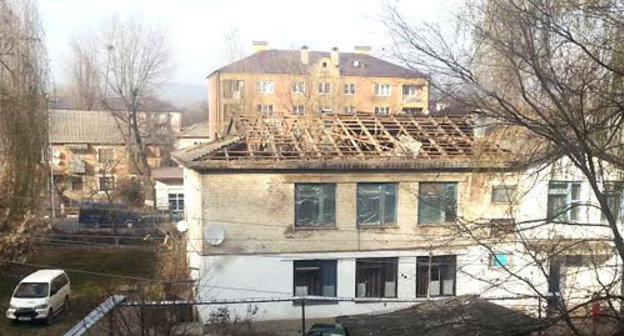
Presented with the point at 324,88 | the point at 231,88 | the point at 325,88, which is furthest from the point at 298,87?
the point at 231,88

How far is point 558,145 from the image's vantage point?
5.40 meters

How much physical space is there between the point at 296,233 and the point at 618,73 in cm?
1396

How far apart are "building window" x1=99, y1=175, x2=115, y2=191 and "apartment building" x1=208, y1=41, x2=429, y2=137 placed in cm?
1063

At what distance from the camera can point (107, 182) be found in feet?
151

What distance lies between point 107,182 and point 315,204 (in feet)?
109

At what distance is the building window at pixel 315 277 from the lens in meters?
18.3

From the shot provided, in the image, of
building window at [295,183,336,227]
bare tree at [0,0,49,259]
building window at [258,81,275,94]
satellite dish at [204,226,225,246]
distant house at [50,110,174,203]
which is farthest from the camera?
building window at [258,81,275,94]

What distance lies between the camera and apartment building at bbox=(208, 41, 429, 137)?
4841 centimetres

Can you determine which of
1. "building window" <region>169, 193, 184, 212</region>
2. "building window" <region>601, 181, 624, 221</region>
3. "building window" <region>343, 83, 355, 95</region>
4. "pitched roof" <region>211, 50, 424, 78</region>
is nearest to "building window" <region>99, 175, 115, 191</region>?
"building window" <region>169, 193, 184, 212</region>

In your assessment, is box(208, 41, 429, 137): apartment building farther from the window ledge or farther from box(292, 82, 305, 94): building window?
the window ledge

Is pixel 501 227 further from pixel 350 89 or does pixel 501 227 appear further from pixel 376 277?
pixel 350 89

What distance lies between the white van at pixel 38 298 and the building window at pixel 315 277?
29.1ft

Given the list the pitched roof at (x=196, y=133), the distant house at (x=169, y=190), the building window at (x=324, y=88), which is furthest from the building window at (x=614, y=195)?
the pitched roof at (x=196, y=133)

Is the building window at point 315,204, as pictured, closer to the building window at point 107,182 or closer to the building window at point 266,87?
the building window at point 107,182
